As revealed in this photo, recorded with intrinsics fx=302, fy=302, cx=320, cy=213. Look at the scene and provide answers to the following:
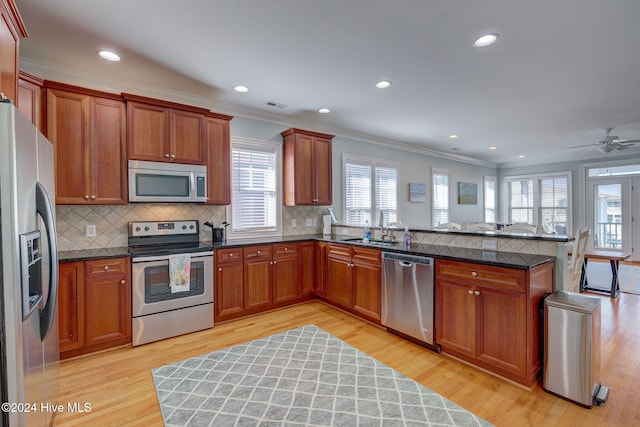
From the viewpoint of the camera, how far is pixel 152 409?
2.08 metres

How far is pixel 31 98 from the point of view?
102 inches

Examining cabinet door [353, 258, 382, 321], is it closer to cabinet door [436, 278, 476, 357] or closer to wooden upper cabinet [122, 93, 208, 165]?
cabinet door [436, 278, 476, 357]

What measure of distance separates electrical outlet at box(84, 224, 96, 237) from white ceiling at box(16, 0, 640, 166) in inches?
59.9

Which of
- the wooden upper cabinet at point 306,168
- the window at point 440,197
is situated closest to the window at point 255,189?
the wooden upper cabinet at point 306,168

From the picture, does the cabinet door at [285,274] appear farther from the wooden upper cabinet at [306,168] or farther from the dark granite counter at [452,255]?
the wooden upper cabinet at [306,168]

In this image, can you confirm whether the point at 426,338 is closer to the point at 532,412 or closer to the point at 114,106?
the point at 532,412

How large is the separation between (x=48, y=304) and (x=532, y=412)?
3008mm

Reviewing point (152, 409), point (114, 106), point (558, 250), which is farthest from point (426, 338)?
point (114, 106)

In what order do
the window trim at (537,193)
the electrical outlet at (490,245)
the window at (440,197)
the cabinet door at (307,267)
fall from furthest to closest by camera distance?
1. the window trim at (537,193)
2. the window at (440,197)
3. the cabinet door at (307,267)
4. the electrical outlet at (490,245)

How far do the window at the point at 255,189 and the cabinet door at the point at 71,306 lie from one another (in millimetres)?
1794

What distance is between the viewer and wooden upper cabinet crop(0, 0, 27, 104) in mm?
1576

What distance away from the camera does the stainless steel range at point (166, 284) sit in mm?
3016

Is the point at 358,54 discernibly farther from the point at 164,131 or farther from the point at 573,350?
the point at 573,350

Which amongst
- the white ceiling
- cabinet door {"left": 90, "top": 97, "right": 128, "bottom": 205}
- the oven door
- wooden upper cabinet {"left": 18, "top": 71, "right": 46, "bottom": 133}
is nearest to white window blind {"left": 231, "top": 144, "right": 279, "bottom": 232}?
the white ceiling
